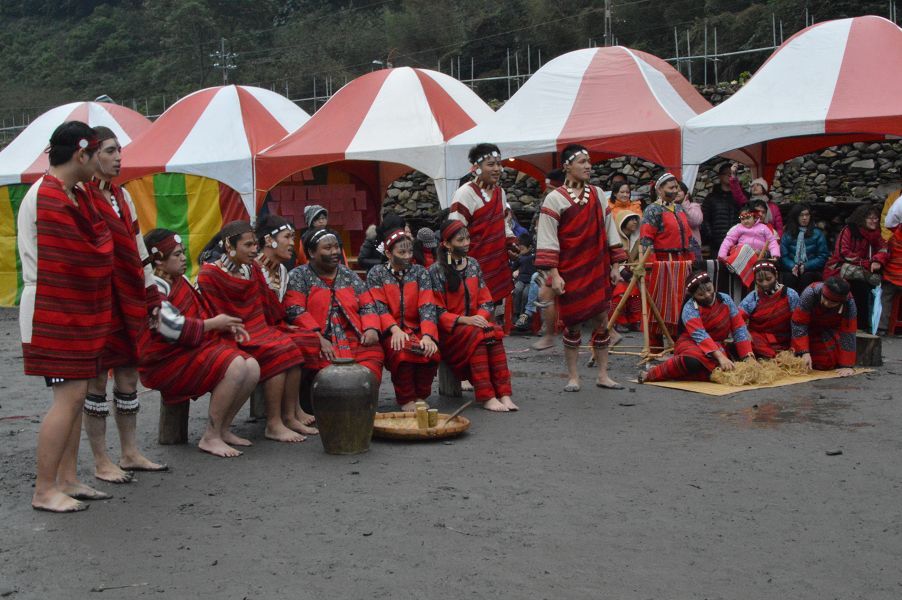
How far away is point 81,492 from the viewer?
448 cm

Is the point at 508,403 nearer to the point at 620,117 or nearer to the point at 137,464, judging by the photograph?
the point at 137,464

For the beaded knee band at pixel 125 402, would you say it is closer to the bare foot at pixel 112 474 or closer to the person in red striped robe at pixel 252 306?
the bare foot at pixel 112 474

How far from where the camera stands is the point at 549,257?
6.98 m

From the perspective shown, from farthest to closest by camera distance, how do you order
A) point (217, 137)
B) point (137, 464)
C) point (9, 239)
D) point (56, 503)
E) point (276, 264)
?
point (9, 239), point (217, 137), point (276, 264), point (137, 464), point (56, 503)

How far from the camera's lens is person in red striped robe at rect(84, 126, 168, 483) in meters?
4.55

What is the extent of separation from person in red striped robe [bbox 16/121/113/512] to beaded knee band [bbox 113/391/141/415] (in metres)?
0.51

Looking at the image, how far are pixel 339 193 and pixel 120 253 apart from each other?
9738mm

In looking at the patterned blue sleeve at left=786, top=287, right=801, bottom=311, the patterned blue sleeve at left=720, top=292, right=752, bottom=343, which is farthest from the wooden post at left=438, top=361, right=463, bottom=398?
the patterned blue sleeve at left=786, top=287, right=801, bottom=311

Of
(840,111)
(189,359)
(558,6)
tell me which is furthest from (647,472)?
(558,6)

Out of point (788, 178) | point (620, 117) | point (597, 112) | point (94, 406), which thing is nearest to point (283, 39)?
point (788, 178)

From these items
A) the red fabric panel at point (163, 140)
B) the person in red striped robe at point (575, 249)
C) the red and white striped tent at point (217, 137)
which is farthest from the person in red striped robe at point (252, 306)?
the red fabric panel at point (163, 140)

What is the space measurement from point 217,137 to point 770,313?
7590 millimetres

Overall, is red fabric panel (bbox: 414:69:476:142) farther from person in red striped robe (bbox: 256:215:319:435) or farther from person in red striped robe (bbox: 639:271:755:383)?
person in red striped robe (bbox: 256:215:319:435)

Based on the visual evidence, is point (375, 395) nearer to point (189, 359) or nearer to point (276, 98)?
point (189, 359)
